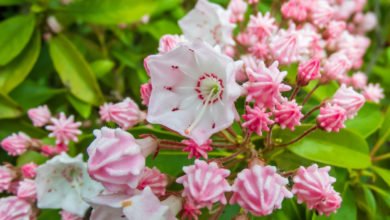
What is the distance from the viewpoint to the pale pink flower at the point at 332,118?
5.82 ft

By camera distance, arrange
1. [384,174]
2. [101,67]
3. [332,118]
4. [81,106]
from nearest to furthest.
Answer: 1. [332,118]
2. [384,174]
3. [81,106]
4. [101,67]

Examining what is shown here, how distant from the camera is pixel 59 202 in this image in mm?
2105

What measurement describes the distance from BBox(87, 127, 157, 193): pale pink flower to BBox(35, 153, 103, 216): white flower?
0.48 m

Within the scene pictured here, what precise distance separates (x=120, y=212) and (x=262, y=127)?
473 millimetres

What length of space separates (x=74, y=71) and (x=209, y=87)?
3.28ft

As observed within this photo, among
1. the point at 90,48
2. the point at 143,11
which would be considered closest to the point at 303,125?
the point at 143,11

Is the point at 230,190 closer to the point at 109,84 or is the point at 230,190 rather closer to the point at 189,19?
the point at 189,19

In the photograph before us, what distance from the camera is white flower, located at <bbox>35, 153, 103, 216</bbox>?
2072mm

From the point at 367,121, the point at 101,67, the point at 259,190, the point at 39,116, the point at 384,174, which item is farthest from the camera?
the point at 101,67

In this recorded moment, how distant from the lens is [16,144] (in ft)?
7.36

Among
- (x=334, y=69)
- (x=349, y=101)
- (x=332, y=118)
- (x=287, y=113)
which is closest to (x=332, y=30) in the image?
(x=334, y=69)

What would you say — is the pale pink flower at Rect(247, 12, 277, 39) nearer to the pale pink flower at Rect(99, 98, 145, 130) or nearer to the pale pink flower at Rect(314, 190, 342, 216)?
the pale pink flower at Rect(99, 98, 145, 130)

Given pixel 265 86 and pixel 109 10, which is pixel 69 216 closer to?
pixel 265 86

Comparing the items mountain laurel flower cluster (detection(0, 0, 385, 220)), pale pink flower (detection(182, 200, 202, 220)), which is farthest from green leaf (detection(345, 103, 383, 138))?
pale pink flower (detection(182, 200, 202, 220))
